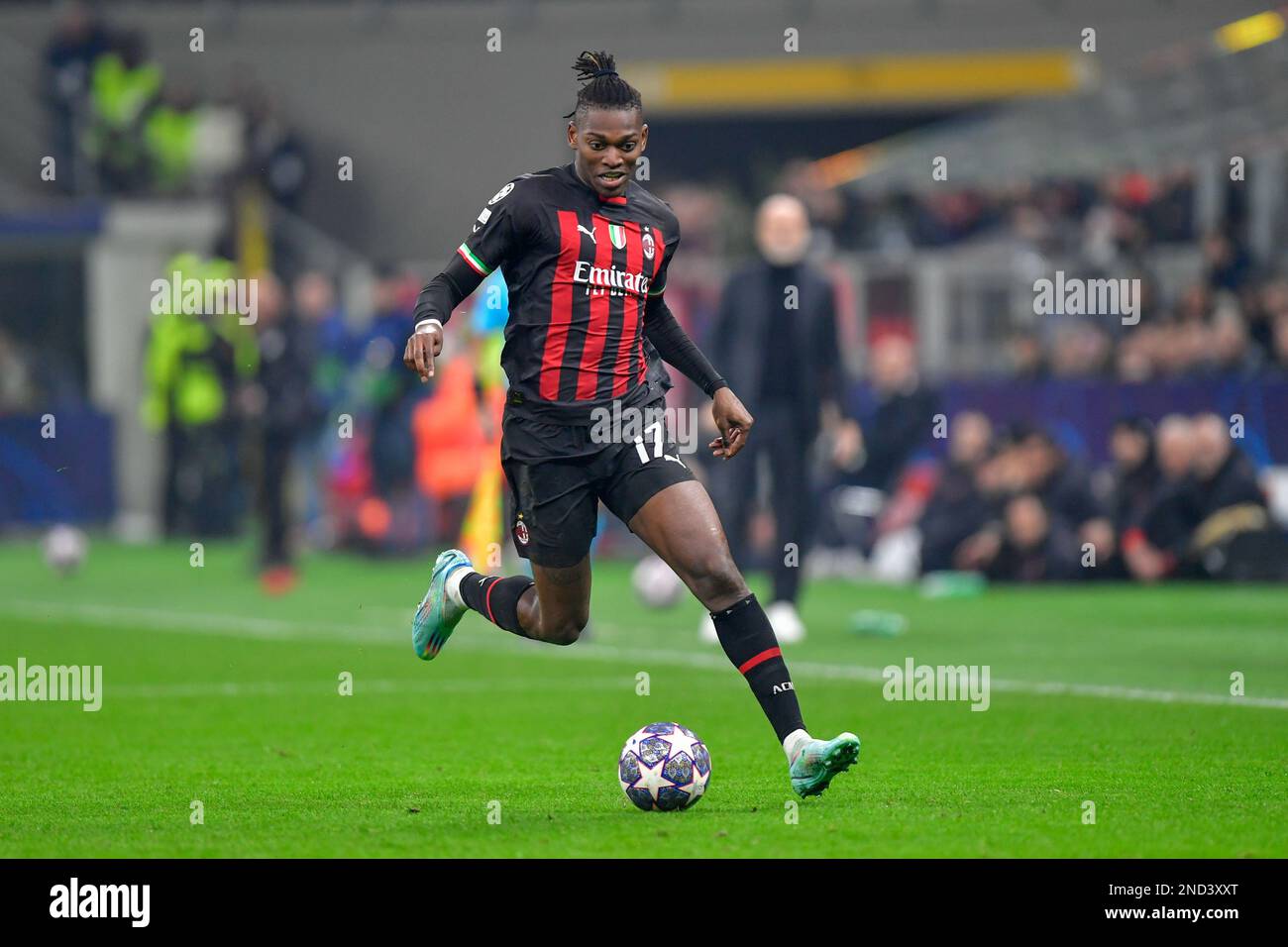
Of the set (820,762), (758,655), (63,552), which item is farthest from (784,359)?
(63,552)

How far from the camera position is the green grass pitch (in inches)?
258

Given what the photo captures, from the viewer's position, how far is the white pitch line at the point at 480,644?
10109 mm

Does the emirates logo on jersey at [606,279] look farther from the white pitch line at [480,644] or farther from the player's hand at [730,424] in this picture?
the white pitch line at [480,644]

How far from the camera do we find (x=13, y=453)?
2264 centimetres

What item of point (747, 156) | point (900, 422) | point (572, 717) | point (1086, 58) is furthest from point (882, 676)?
point (747, 156)

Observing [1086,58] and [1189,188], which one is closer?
[1189,188]

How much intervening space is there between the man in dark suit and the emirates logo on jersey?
5.30 metres

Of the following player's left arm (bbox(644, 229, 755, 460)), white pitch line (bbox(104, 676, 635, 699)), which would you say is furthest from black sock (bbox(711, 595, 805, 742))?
white pitch line (bbox(104, 676, 635, 699))

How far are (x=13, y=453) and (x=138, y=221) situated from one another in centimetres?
307

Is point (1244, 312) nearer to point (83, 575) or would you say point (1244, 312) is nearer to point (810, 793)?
point (83, 575)

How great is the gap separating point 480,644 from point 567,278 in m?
5.94

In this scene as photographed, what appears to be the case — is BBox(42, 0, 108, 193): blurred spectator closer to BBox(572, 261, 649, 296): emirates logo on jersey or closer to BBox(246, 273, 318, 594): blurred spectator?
BBox(246, 273, 318, 594): blurred spectator

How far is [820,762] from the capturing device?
6.82 metres

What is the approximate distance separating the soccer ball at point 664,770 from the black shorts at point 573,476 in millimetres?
770
